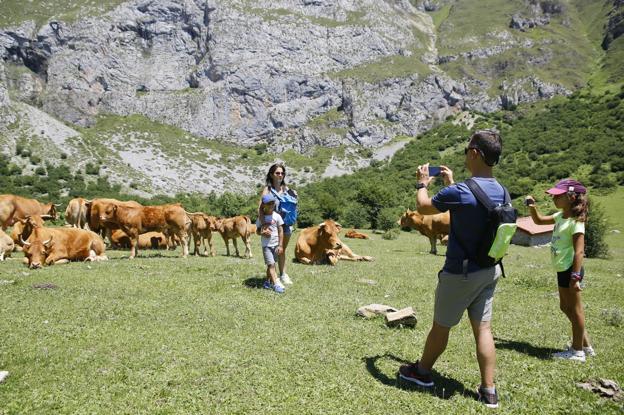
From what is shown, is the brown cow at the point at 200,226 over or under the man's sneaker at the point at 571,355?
over

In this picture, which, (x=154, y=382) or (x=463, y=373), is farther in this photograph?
(x=463, y=373)

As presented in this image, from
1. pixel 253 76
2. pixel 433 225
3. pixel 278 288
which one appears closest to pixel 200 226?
pixel 278 288

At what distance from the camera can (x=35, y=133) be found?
12312cm

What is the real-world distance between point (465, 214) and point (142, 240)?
677 inches

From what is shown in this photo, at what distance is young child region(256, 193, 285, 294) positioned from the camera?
32.6 feet

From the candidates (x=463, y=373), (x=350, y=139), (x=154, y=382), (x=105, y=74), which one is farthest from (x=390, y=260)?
(x=105, y=74)

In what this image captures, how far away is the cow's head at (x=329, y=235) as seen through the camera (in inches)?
585

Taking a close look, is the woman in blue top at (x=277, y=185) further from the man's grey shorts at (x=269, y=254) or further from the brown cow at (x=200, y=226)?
the brown cow at (x=200, y=226)

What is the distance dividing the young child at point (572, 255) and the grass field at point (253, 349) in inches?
13.8

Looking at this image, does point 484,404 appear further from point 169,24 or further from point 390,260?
point 169,24

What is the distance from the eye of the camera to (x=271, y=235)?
32.8ft

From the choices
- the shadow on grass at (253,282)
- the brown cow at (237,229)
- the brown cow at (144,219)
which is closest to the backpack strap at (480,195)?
the shadow on grass at (253,282)

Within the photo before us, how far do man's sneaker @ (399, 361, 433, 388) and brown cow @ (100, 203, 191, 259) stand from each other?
11989mm

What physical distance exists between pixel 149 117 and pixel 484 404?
17284 cm
